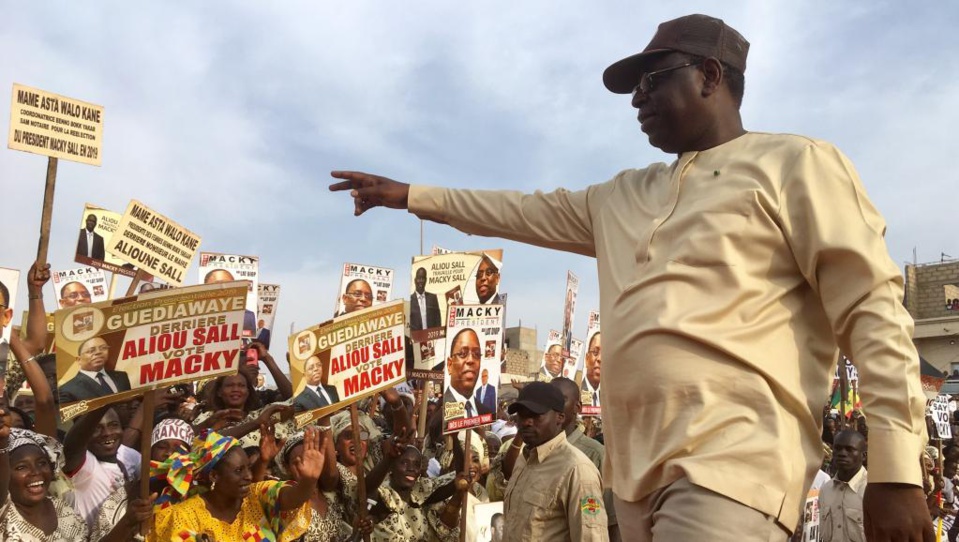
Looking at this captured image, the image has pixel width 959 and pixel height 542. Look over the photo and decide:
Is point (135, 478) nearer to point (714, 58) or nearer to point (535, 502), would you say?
point (535, 502)

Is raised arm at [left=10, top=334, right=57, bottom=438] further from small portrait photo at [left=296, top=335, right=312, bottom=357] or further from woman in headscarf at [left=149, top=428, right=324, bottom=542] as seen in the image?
small portrait photo at [left=296, top=335, right=312, bottom=357]

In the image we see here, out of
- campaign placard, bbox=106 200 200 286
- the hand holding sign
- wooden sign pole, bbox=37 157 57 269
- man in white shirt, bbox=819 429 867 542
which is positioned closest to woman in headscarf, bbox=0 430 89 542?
wooden sign pole, bbox=37 157 57 269

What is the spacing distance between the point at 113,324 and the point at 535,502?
2.71m

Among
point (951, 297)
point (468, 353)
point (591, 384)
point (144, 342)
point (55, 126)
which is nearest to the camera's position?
point (144, 342)

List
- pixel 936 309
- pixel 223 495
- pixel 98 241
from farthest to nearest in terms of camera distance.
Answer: pixel 936 309
pixel 98 241
pixel 223 495

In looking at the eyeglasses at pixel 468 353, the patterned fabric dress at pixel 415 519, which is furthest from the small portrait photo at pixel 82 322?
the eyeglasses at pixel 468 353

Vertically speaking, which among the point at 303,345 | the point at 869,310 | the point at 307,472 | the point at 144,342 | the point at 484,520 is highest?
the point at 869,310

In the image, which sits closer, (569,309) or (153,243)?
(153,243)

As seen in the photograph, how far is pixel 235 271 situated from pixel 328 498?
359cm

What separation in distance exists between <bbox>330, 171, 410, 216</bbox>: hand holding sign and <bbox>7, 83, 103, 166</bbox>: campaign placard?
4.22m

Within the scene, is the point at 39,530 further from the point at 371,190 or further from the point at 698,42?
the point at 698,42

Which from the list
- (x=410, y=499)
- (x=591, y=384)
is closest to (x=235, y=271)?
(x=410, y=499)

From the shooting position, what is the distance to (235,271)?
9.58 m

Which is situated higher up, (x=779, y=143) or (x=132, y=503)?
(x=779, y=143)
